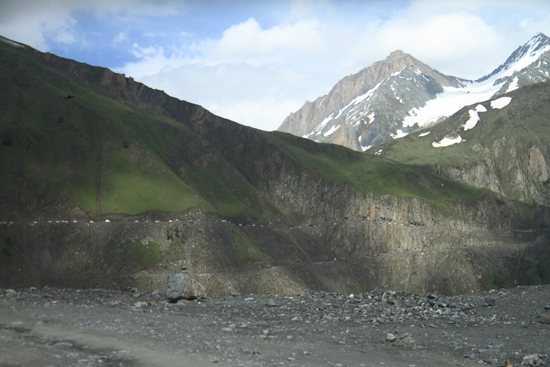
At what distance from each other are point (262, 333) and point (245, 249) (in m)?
57.2

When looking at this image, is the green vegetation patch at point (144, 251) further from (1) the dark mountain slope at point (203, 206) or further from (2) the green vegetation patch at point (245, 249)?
(2) the green vegetation patch at point (245, 249)

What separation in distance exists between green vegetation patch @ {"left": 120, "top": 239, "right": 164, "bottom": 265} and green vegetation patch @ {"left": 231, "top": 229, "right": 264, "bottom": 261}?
18.2m

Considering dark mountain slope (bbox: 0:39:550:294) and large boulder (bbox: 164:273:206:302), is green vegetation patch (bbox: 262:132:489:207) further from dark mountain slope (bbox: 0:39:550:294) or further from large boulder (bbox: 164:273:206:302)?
large boulder (bbox: 164:273:206:302)

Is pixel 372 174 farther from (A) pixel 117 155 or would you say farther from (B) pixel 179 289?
(B) pixel 179 289

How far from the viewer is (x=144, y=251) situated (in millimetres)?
81688

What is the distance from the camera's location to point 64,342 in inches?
1137

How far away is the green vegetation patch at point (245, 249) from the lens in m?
93.9

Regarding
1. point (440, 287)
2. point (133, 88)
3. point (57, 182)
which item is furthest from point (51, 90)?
point (440, 287)

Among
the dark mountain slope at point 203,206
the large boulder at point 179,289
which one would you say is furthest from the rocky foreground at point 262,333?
the dark mountain slope at point 203,206

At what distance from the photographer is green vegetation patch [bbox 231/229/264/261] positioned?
93.9 m

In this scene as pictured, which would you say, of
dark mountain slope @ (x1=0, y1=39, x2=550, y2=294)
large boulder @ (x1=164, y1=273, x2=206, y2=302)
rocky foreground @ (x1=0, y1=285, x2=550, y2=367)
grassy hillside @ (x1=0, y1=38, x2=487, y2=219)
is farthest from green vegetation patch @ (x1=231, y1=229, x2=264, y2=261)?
rocky foreground @ (x1=0, y1=285, x2=550, y2=367)

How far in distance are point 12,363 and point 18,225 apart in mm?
61285

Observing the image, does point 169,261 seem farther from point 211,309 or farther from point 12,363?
point 12,363

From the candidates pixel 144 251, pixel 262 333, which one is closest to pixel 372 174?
pixel 144 251
